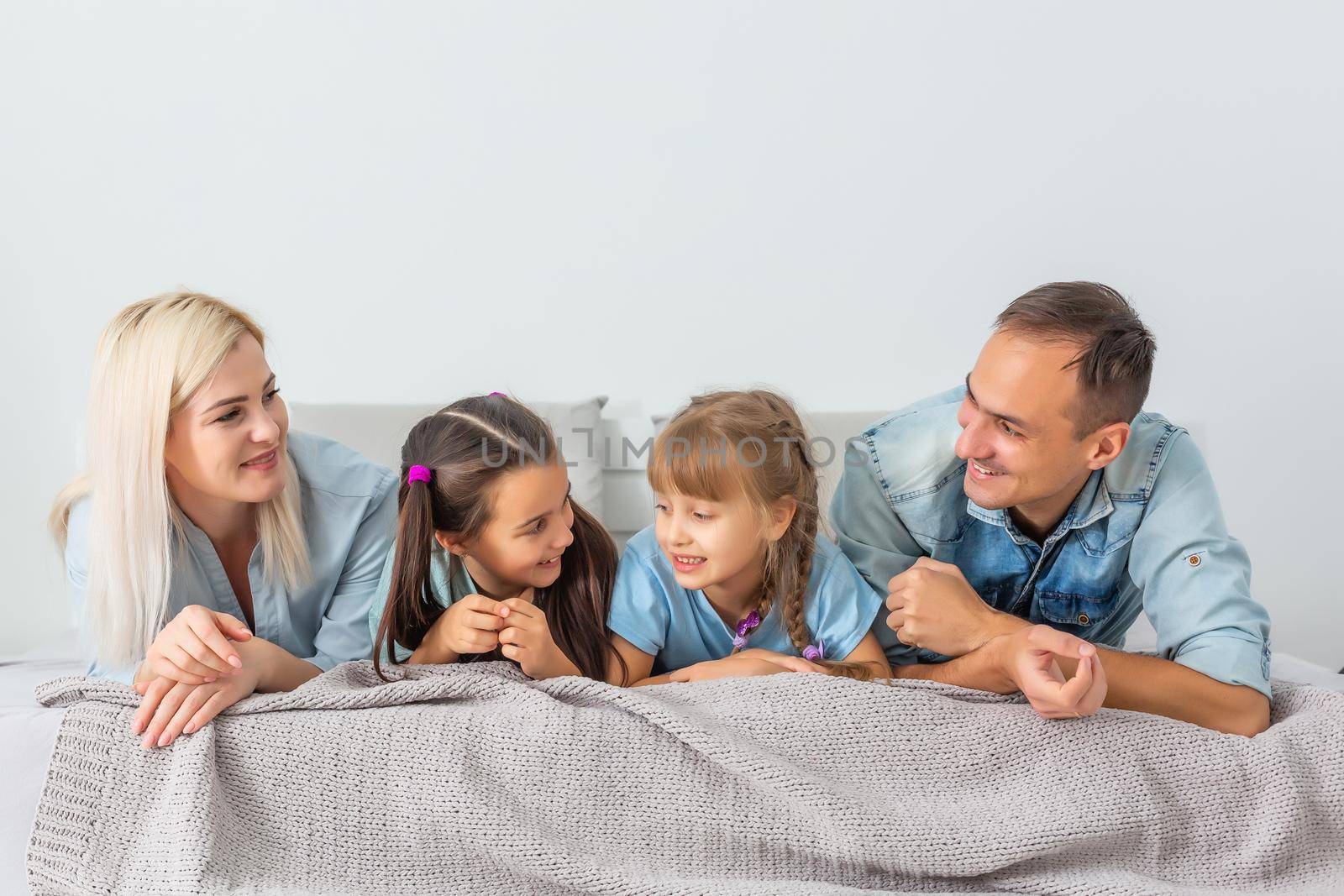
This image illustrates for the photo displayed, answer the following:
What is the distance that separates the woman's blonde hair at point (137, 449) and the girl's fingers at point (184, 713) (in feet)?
1.00

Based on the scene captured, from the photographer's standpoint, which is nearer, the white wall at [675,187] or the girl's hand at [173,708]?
the girl's hand at [173,708]

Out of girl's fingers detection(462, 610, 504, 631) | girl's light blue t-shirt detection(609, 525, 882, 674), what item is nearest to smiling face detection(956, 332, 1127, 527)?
girl's light blue t-shirt detection(609, 525, 882, 674)

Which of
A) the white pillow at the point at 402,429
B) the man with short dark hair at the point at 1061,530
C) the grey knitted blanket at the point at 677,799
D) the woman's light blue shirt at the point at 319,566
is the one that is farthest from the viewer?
the white pillow at the point at 402,429

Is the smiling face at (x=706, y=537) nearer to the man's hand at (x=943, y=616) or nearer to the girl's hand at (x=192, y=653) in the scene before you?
the man's hand at (x=943, y=616)

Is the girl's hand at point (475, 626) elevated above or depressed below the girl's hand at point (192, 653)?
below

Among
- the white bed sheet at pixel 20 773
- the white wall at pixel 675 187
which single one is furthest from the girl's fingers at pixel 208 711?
the white wall at pixel 675 187

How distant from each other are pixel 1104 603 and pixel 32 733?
151 centimetres

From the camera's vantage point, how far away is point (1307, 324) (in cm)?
248

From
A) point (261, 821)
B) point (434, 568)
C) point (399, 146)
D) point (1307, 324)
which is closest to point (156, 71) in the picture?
point (399, 146)

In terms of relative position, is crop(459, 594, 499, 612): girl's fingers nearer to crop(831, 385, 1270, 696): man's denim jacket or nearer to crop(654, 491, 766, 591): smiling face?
crop(654, 491, 766, 591): smiling face

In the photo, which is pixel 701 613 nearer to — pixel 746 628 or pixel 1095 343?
pixel 746 628

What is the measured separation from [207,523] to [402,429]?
0.56 meters

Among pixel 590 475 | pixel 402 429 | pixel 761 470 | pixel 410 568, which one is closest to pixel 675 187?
pixel 590 475

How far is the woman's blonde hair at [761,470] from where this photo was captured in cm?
151
